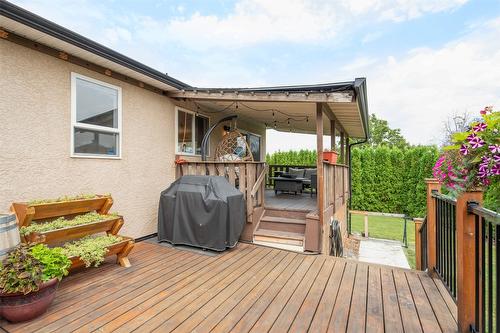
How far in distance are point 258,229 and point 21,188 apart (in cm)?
367

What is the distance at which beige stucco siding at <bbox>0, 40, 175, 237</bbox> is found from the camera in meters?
3.05

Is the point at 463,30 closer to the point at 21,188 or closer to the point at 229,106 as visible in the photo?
the point at 229,106

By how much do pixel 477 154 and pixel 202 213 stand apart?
3.53 metres

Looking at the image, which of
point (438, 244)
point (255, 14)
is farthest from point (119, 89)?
point (255, 14)

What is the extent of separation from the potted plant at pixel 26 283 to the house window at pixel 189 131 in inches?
142

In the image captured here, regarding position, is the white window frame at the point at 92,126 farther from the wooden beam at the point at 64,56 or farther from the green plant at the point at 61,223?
the green plant at the point at 61,223

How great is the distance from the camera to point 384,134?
30.2 m

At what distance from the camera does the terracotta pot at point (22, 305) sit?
2.17 metres

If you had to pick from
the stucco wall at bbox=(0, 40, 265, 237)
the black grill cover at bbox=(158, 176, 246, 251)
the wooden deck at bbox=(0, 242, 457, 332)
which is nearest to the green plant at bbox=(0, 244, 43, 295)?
the wooden deck at bbox=(0, 242, 457, 332)

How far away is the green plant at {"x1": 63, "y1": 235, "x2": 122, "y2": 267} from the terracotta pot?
66cm

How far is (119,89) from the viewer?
4.38 m

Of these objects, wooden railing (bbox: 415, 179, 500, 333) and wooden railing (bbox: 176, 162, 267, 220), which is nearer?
wooden railing (bbox: 415, 179, 500, 333)

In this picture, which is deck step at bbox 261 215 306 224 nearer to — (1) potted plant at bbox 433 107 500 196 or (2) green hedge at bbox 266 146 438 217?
(1) potted plant at bbox 433 107 500 196

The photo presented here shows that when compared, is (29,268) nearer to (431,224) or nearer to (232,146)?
(431,224)
